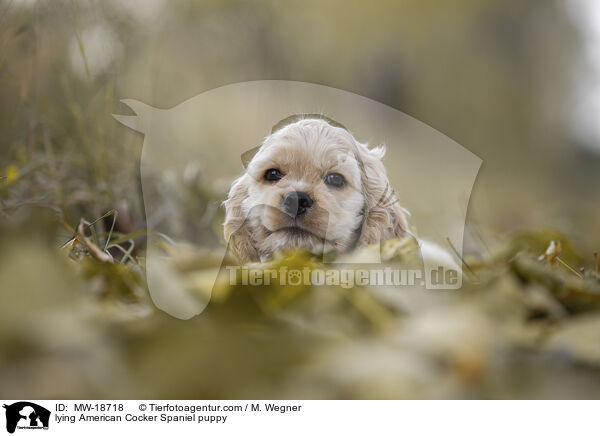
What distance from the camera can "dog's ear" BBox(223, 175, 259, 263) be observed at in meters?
0.28

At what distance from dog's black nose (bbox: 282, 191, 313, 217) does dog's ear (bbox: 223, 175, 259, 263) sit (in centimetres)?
3

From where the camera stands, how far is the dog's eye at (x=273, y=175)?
0.30 m

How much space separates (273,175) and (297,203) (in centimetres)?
3

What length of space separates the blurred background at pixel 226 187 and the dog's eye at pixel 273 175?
0.21 ft

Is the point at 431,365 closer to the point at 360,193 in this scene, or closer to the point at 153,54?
the point at 360,193

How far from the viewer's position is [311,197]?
284mm

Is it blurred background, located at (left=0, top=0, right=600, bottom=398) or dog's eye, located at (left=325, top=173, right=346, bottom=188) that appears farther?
dog's eye, located at (left=325, top=173, right=346, bottom=188)
